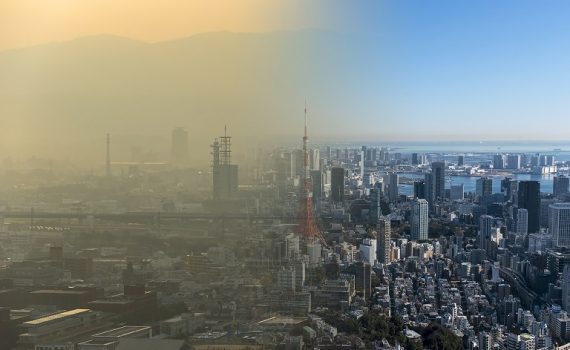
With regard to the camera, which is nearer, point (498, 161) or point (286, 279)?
point (286, 279)

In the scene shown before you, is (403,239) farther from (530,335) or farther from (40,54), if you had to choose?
(40,54)

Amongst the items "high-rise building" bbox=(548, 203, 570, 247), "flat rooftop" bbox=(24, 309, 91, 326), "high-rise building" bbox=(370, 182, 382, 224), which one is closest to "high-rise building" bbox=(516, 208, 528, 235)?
"high-rise building" bbox=(548, 203, 570, 247)

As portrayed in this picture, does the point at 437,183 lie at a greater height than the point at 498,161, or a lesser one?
lesser

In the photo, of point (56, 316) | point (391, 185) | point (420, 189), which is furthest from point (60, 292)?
point (420, 189)

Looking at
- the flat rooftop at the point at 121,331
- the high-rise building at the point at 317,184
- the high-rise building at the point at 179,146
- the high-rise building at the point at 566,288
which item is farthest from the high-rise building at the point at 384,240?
the flat rooftop at the point at 121,331

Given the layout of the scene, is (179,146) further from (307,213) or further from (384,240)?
(384,240)

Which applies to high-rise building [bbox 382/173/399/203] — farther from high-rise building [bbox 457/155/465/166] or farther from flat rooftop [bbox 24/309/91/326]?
flat rooftop [bbox 24/309/91/326]

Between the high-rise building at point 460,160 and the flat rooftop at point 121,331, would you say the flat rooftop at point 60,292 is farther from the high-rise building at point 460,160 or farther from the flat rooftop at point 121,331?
→ the high-rise building at point 460,160
